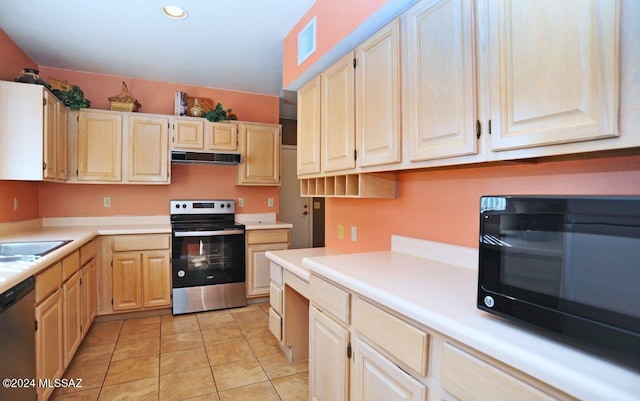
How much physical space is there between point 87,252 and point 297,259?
191 centimetres

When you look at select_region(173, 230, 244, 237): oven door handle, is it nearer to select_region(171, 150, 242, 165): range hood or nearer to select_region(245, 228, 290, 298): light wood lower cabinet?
select_region(245, 228, 290, 298): light wood lower cabinet

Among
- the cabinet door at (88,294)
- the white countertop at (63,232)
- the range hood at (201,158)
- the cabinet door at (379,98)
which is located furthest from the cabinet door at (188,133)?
the cabinet door at (379,98)

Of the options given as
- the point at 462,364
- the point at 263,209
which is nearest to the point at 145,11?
the point at 263,209

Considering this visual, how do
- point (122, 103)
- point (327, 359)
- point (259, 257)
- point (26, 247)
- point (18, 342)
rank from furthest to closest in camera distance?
point (259, 257) < point (122, 103) < point (26, 247) < point (327, 359) < point (18, 342)

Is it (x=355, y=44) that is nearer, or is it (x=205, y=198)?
(x=355, y=44)

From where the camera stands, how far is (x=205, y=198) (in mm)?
4098

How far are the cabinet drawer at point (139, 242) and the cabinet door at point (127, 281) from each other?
0.20 feet

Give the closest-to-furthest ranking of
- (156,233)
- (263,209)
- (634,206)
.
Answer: (634,206) < (156,233) < (263,209)

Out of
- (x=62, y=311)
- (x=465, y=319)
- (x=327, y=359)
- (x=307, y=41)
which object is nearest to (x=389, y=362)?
(x=465, y=319)

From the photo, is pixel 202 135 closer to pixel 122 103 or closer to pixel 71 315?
pixel 122 103

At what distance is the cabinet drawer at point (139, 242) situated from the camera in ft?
10.8

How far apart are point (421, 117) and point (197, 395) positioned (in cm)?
215

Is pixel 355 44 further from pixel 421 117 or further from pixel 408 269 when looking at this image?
pixel 408 269

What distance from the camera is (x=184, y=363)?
254 cm
